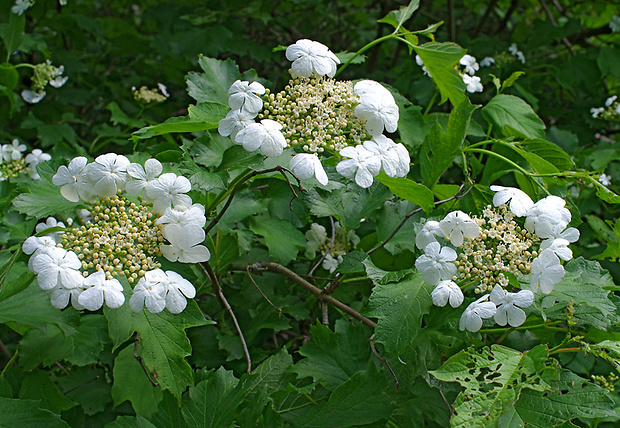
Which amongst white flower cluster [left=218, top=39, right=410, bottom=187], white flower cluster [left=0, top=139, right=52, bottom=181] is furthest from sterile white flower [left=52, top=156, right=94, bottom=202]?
white flower cluster [left=0, top=139, right=52, bottom=181]

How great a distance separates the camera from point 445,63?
1.66 meters

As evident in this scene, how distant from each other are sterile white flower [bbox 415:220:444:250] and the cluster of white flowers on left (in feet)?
1.71

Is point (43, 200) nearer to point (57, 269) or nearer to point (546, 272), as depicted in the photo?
point (57, 269)

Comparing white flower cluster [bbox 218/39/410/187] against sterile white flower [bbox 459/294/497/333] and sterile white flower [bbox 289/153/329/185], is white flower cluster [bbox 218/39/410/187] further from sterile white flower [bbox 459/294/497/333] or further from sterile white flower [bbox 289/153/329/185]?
sterile white flower [bbox 459/294/497/333]

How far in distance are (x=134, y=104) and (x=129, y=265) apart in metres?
2.47

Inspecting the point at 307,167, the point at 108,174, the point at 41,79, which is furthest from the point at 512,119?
the point at 41,79

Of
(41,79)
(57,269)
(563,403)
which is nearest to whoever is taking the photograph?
(57,269)

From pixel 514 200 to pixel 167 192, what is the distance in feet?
2.73

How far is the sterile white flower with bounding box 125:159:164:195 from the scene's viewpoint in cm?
123

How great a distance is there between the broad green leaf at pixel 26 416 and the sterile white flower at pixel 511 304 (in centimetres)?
108

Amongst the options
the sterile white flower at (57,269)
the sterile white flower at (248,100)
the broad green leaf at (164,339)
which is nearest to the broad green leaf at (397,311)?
the broad green leaf at (164,339)

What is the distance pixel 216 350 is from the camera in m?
1.80

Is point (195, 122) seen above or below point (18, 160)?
above

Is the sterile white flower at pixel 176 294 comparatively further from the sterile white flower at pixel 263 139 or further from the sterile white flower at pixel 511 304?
the sterile white flower at pixel 511 304
